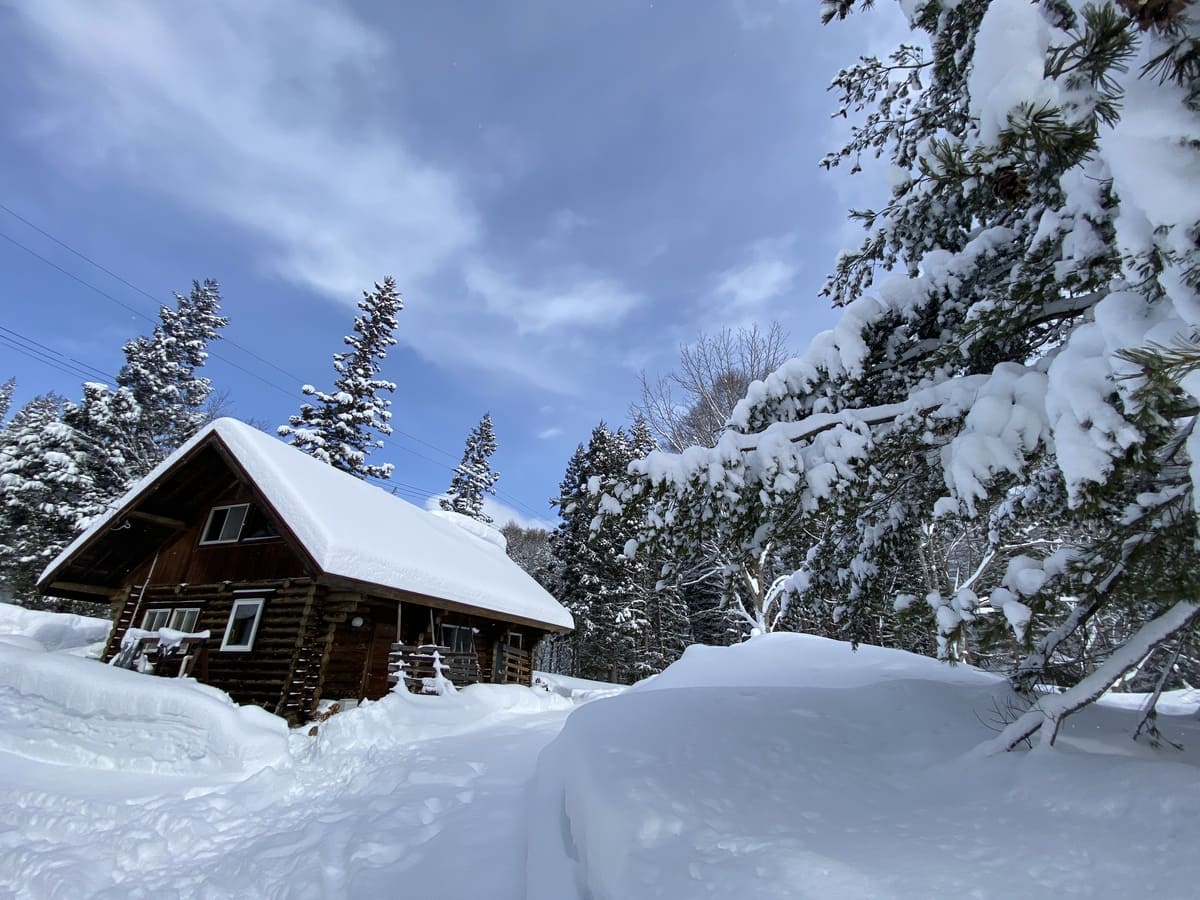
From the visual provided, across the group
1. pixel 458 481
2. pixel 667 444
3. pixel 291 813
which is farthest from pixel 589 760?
pixel 458 481

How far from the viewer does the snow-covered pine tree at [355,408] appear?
22641 millimetres

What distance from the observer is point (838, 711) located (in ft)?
18.2

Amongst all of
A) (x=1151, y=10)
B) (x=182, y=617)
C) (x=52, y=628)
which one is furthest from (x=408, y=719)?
(x=52, y=628)

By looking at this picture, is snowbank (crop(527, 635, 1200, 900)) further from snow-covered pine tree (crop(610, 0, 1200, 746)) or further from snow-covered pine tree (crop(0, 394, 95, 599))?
snow-covered pine tree (crop(0, 394, 95, 599))

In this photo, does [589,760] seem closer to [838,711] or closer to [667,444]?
[838,711]

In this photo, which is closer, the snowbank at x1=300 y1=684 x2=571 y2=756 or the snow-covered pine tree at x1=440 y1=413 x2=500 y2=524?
the snowbank at x1=300 y1=684 x2=571 y2=756

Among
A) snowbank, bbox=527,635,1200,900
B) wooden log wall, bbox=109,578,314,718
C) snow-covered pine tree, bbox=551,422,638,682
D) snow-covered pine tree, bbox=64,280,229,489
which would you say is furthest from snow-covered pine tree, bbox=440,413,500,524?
snowbank, bbox=527,635,1200,900

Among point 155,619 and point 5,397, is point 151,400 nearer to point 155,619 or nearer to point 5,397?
point 155,619

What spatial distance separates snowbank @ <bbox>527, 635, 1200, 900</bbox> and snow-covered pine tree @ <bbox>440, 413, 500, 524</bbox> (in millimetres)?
27704

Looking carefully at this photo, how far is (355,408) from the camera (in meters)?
23.5

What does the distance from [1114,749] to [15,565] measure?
36.0m

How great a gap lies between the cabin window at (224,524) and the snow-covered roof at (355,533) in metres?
1.61

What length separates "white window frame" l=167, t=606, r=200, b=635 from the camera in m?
13.1

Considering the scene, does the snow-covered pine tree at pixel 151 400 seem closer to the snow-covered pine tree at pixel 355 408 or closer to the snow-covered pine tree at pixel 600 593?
the snow-covered pine tree at pixel 355 408
